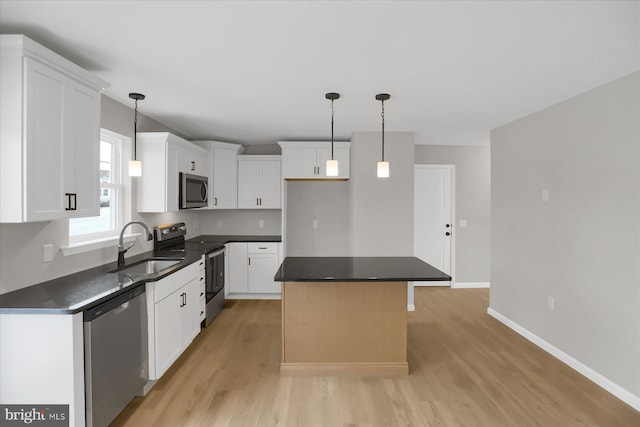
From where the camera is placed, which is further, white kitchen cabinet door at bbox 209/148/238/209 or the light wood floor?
white kitchen cabinet door at bbox 209/148/238/209

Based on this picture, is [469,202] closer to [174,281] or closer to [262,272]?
[262,272]

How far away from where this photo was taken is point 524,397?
2.61 m

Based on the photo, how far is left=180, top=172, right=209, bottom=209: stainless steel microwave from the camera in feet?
13.3

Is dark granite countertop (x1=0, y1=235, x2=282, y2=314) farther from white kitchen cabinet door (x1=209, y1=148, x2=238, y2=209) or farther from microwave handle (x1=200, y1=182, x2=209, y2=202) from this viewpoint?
white kitchen cabinet door (x1=209, y1=148, x2=238, y2=209)

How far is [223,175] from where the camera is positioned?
5.07 metres

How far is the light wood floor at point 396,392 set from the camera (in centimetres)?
235

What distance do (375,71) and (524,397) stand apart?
2.67 meters

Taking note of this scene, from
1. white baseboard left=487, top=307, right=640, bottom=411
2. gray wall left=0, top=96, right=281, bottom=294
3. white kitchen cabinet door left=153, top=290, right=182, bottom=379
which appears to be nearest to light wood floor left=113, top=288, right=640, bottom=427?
white baseboard left=487, top=307, right=640, bottom=411

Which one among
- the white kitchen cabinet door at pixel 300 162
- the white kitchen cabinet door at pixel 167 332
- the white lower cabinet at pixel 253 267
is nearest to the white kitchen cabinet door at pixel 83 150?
the white kitchen cabinet door at pixel 167 332

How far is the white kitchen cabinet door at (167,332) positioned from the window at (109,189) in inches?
36.6

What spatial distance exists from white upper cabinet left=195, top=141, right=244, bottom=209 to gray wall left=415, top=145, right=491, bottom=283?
9.86 feet

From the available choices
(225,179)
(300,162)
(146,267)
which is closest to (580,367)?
(300,162)

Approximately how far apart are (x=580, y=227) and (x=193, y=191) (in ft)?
13.4

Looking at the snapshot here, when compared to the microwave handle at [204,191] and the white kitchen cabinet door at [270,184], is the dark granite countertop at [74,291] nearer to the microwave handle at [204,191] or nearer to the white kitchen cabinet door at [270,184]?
the microwave handle at [204,191]
